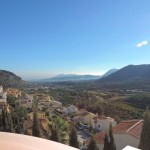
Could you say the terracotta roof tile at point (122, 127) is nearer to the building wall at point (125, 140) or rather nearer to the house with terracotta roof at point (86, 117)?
the building wall at point (125, 140)

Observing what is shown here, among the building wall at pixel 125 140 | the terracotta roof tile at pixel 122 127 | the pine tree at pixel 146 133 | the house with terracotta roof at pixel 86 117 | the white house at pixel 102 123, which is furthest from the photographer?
the house with terracotta roof at pixel 86 117

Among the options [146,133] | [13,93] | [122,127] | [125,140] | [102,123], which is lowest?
[102,123]

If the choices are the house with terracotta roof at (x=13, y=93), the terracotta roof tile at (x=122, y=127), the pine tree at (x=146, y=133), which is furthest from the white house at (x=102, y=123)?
the pine tree at (x=146, y=133)

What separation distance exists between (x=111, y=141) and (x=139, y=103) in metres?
51.6

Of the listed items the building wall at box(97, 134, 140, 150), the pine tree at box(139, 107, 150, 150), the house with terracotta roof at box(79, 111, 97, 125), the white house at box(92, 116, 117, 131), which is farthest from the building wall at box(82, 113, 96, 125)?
the pine tree at box(139, 107, 150, 150)

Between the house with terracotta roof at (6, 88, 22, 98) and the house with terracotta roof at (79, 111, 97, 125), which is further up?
the house with terracotta roof at (6, 88, 22, 98)

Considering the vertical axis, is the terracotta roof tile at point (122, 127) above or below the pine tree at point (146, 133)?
below

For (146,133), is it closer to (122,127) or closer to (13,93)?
(122,127)

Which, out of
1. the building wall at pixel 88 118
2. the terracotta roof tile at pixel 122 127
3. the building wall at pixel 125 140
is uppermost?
the terracotta roof tile at pixel 122 127

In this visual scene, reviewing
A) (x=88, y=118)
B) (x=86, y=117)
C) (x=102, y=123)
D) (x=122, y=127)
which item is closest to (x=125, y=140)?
(x=122, y=127)

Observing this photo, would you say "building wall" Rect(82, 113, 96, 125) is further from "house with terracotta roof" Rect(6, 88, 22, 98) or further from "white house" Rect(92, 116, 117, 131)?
"house with terracotta roof" Rect(6, 88, 22, 98)

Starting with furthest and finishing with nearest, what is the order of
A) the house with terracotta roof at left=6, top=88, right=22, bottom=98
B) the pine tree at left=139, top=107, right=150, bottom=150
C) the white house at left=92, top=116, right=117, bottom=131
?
the house with terracotta roof at left=6, top=88, right=22, bottom=98, the white house at left=92, top=116, right=117, bottom=131, the pine tree at left=139, top=107, right=150, bottom=150

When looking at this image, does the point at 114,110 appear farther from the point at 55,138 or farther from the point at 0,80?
the point at 0,80

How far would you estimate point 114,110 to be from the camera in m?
55.8
